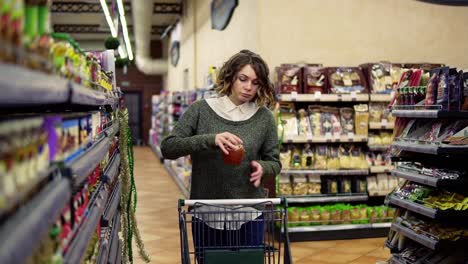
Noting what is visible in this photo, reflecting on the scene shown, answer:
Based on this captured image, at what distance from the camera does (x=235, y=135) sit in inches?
113

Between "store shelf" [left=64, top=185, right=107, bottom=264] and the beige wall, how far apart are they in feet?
16.1

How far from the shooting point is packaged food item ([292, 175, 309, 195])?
6598 millimetres

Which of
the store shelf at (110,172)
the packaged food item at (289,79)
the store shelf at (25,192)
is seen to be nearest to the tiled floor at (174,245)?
the packaged food item at (289,79)

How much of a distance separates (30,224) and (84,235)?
2.62 ft

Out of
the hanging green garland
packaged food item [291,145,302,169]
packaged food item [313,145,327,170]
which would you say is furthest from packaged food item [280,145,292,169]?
the hanging green garland

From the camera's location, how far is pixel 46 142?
4.61 feet

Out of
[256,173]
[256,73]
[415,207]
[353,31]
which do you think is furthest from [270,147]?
[353,31]

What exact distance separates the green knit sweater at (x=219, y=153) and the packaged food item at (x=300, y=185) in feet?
12.0

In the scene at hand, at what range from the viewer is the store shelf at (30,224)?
91cm

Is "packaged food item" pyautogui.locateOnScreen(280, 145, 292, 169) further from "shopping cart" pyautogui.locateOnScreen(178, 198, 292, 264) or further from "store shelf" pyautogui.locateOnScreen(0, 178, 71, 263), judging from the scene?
"store shelf" pyautogui.locateOnScreen(0, 178, 71, 263)

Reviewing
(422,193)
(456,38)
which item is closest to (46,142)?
(422,193)

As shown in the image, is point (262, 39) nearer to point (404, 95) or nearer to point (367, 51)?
point (367, 51)

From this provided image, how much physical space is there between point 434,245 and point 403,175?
708 mm

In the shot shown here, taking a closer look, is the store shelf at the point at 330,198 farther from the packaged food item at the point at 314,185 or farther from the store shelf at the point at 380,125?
the store shelf at the point at 380,125
